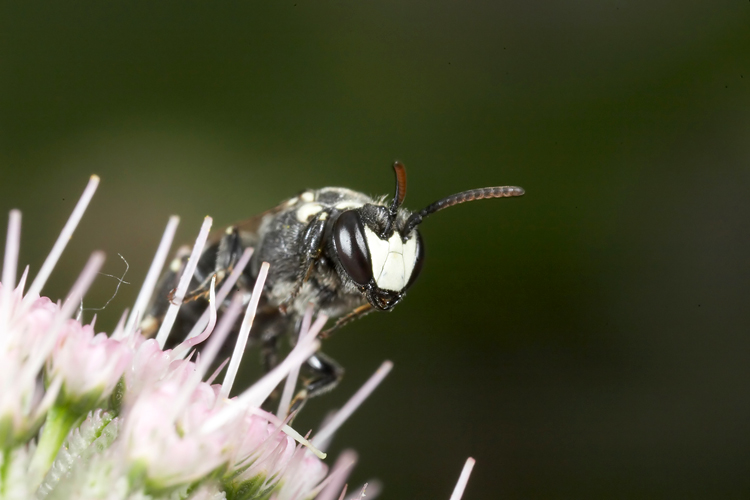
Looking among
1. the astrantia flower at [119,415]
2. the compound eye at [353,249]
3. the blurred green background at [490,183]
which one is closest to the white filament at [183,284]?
Result: the astrantia flower at [119,415]

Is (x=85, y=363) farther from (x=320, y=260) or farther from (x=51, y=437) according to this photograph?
(x=320, y=260)

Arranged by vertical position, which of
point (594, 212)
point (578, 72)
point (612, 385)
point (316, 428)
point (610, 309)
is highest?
point (578, 72)

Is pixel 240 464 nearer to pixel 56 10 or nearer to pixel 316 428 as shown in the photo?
pixel 316 428

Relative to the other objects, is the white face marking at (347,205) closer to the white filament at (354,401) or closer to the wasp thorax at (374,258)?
the wasp thorax at (374,258)

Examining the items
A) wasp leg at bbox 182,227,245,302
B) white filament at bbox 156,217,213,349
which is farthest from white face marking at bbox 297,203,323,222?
white filament at bbox 156,217,213,349

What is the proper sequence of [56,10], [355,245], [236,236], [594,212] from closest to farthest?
[355,245], [236,236], [56,10], [594,212]

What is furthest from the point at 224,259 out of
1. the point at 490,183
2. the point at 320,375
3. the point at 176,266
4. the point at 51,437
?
the point at 490,183

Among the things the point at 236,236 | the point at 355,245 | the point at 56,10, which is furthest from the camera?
the point at 56,10

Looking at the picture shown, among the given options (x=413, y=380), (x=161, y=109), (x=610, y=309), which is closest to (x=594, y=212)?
(x=610, y=309)
